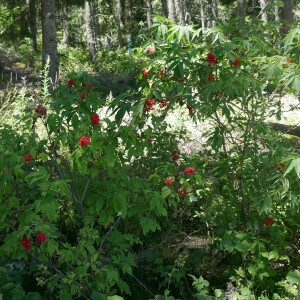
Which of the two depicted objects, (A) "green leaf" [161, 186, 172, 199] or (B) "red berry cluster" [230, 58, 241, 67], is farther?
(B) "red berry cluster" [230, 58, 241, 67]

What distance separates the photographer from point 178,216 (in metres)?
4.25

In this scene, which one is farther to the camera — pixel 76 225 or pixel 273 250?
pixel 76 225

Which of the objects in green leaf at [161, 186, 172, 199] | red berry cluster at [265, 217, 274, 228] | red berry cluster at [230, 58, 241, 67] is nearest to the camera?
green leaf at [161, 186, 172, 199]

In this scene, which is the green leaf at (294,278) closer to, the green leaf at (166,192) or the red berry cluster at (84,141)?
the green leaf at (166,192)

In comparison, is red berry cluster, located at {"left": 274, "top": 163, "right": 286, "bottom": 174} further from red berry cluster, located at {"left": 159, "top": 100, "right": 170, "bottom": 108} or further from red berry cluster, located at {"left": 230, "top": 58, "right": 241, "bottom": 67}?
red berry cluster, located at {"left": 159, "top": 100, "right": 170, "bottom": 108}

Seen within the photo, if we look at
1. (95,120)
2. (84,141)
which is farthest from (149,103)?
(84,141)

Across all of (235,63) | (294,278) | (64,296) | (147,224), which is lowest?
(294,278)

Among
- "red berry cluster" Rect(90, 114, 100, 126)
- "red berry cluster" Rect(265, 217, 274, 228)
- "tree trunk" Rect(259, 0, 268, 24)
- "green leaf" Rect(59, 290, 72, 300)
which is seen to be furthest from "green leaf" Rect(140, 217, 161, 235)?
"tree trunk" Rect(259, 0, 268, 24)

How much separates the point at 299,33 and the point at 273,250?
154 cm

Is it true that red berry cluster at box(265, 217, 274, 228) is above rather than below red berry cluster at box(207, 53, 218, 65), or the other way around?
below

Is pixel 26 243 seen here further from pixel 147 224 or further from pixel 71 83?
pixel 71 83

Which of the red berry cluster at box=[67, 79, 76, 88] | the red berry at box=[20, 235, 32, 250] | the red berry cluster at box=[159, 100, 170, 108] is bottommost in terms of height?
the red berry at box=[20, 235, 32, 250]

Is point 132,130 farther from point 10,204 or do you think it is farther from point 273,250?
point 273,250

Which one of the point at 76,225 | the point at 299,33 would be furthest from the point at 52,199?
the point at 299,33
